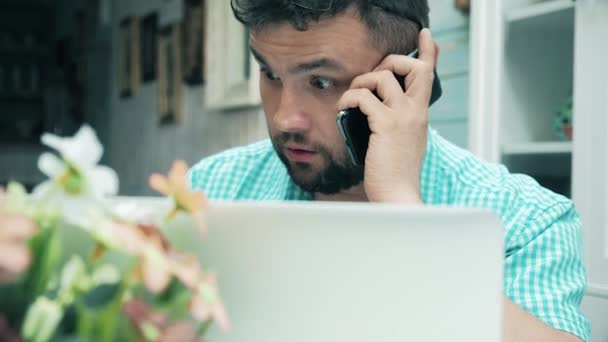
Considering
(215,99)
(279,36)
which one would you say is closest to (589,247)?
(279,36)

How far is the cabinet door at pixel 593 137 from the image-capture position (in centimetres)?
149

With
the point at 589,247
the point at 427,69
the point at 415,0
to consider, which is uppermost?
the point at 415,0

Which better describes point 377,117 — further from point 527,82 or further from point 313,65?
point 527,82

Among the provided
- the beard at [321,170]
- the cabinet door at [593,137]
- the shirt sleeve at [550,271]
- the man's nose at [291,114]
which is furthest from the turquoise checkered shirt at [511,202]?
the cabinet door at [593,137]

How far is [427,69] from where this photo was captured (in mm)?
1024

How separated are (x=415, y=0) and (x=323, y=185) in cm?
31

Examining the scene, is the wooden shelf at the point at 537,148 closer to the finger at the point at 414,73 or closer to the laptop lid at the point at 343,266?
the finger at the point at 414,73

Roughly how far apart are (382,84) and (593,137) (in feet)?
2.35

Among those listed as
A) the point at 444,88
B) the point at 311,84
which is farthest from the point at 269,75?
the point at 444,88

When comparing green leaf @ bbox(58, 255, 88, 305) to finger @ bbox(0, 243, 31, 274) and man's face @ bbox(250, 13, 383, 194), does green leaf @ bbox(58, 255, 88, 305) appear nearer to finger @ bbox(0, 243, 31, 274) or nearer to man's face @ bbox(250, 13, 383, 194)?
finger @ bbox(0, 243, 31, 274)

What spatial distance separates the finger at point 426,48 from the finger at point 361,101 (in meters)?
0.12

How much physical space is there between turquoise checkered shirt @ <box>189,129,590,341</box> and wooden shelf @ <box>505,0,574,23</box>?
0.60 meters

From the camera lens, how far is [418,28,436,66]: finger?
41.8 inches

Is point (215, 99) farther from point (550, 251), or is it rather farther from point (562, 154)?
point (550, 251)
